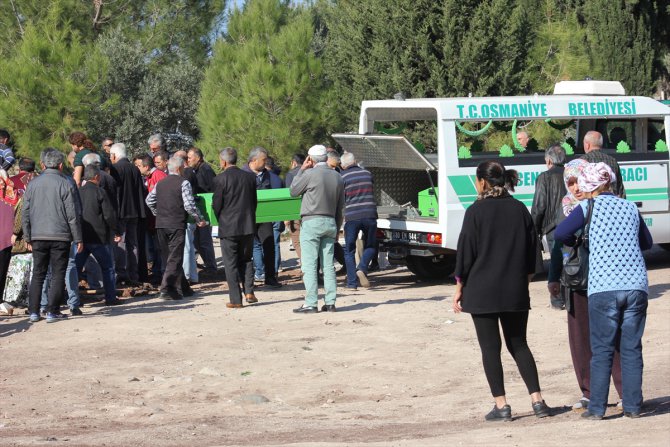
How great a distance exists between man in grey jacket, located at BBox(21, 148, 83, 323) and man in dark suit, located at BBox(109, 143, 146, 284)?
2.76 meters

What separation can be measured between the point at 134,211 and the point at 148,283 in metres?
1.05

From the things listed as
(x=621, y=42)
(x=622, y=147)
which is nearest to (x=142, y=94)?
(x=621, y=42)

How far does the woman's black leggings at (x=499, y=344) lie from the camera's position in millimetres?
7852

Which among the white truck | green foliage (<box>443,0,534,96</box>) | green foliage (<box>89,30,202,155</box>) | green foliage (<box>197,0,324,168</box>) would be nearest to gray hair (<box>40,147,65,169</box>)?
the white truck

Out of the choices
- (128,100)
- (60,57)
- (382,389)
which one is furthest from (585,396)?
(128,100)

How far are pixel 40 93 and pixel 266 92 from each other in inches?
171

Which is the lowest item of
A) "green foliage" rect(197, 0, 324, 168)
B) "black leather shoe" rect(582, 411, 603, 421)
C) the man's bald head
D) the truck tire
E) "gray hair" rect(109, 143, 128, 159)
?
"black leather shoe" rect(582, 411, 603, 421)

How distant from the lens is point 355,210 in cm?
1498

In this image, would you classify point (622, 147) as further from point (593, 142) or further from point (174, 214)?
point (174, 214)

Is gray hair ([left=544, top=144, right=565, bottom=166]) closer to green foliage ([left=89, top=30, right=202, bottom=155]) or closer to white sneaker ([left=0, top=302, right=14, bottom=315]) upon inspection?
white sneaker ([left=0, top=302, right=14, bottom=315])

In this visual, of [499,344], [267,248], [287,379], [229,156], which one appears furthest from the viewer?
[267,248]

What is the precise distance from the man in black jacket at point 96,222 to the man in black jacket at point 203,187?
2080mm

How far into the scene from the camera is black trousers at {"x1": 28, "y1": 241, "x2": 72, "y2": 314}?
12.2 meters

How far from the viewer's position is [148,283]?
51.4ft
